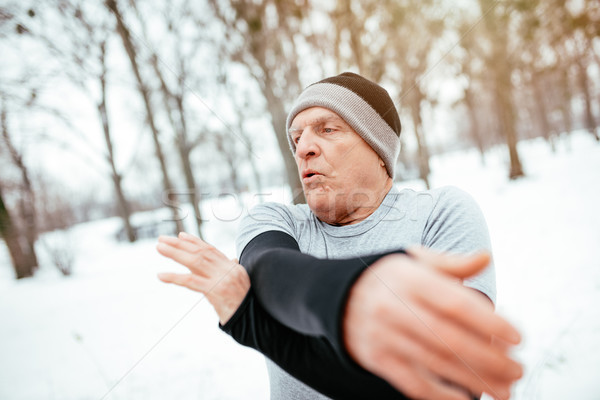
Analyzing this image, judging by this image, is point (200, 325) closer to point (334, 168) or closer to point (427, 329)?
point (334, 168)

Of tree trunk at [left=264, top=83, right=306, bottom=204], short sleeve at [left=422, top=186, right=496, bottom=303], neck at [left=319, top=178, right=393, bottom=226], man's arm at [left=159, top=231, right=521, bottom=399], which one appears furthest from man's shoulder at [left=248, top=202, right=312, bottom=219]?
tree trunk at [left=264, top=83, right=306, bottom=204]

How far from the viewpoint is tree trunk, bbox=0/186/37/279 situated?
216 inches

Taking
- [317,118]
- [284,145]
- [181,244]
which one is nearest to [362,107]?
[317,118]

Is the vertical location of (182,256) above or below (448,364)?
above

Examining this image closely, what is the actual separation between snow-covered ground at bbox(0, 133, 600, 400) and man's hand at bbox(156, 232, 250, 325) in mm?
886

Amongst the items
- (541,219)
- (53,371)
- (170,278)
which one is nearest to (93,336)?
(53,371)

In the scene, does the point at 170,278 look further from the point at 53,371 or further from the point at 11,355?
the point at 11,355

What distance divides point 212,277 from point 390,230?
31.5 inches

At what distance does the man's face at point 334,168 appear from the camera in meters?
1.33

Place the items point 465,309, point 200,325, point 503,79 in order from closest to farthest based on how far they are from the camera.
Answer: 1. point 465,309
2. point 200,325
3. point 503,79

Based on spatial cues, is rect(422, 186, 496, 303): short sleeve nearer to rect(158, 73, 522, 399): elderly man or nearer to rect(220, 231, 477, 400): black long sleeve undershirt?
rect(158, 73, 522, 399): elderly man

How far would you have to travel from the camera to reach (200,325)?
4137 mm

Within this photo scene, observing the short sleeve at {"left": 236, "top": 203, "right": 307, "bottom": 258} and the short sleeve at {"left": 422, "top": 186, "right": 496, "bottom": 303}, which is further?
the short sleeve at {"left": 236, "top": 203, "right": 307, "bottom": 258}

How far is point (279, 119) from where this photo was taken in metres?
4.42
